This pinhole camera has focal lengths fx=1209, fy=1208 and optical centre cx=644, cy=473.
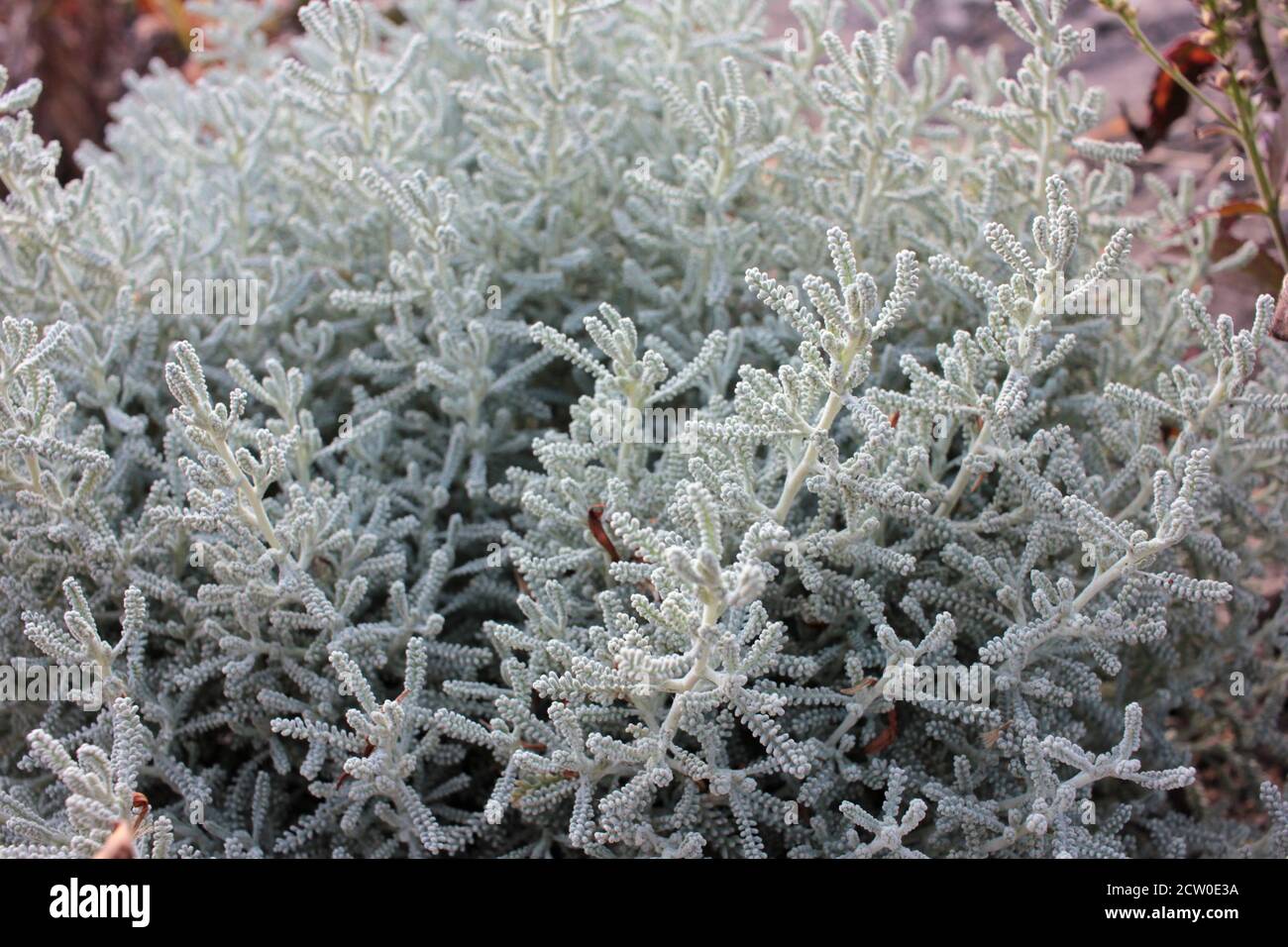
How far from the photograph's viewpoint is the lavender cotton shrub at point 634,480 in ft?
5.84

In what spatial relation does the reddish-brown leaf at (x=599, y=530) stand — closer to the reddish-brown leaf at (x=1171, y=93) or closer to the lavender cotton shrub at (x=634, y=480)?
the lavender cotton shrub at (x=634, y=480)

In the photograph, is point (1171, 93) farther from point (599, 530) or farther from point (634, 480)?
point (599, 530)

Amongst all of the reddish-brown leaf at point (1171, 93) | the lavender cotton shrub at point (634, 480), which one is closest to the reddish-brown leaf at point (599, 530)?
the lavender cotton shrub at point (634, 480)

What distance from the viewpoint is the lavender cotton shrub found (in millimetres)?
1780

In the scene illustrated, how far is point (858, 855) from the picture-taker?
181 centimetres

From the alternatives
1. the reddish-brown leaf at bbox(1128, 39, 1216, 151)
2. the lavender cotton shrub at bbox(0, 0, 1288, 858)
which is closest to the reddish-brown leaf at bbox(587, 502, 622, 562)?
the lavender cotton shrub at bbox(0, 0, 1288, 858)

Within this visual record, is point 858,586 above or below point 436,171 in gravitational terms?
below

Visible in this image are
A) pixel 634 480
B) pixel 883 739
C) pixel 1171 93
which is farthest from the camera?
pixel 1171 93

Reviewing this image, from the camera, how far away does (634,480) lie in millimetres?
2098

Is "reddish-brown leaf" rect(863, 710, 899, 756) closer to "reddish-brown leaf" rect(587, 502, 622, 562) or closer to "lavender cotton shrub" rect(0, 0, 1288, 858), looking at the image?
"lavender cotton shrub" rect(0, 0, 1288, 858)

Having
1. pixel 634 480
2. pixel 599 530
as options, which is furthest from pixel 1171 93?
pixel 599 530
